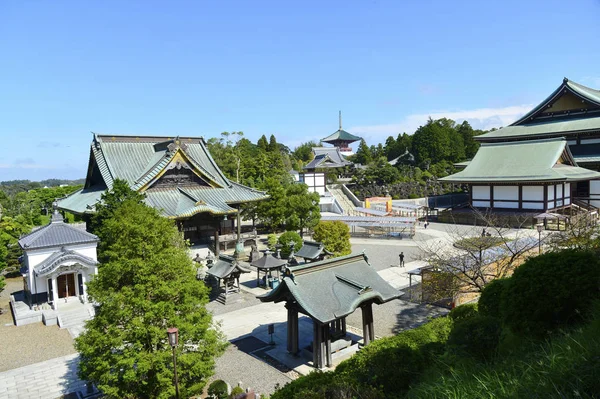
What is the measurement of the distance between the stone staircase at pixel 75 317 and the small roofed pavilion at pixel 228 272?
5.84m

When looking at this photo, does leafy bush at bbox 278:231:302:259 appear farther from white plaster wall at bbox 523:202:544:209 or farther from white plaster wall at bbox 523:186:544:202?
white plaster wall at bbox 523:186:544:202

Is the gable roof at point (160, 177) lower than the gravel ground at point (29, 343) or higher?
higher

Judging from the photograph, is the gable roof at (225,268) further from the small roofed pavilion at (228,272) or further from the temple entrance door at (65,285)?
the temple entrance door at (65,285)

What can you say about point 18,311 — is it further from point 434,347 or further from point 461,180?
point 461,180

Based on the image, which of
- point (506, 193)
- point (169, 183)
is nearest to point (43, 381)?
point (169, 183)

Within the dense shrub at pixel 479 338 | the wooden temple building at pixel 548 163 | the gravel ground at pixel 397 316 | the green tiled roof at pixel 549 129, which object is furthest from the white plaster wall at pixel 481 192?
the dense shrub at pixel 479 338

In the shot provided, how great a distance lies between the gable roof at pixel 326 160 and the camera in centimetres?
5253

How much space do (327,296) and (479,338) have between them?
572 centimetres

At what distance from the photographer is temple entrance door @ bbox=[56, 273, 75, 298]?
20.5 meters

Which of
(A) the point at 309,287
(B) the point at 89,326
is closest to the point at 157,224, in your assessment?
(B) the point at 89,326

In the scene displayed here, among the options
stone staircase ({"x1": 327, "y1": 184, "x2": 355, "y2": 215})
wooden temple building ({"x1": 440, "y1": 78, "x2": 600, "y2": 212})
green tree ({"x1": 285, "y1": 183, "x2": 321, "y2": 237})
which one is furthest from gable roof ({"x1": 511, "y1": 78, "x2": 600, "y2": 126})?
green tree ({"x1": 285, "y1": 183, "x2": 321, "y2": 237})

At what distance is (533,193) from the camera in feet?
116

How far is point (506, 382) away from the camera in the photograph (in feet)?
17.3

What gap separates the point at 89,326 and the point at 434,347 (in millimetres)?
8315
